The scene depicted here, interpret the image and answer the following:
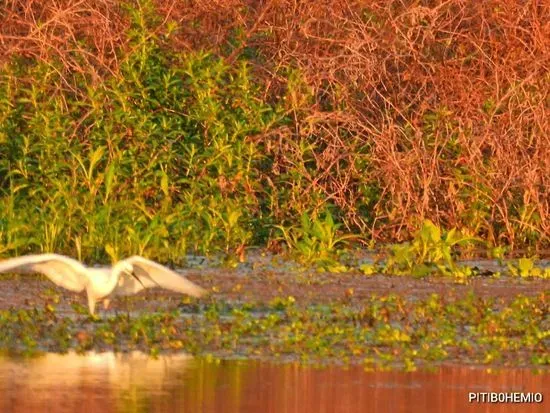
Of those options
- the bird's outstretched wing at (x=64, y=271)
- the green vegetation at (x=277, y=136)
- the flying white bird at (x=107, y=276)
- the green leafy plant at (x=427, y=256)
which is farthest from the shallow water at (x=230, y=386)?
the green vegetation at (x=277, y=136)

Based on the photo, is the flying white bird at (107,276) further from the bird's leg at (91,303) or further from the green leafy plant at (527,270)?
the green leafy plant at (527,270)

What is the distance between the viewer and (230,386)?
7.11m

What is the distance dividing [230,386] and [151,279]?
198cm

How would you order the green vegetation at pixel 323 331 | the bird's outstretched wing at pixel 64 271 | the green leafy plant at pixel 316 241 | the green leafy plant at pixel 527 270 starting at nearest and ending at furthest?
the green vegetation at pixel 323 331 → the bird's outstretched wing at pixel 64 271 → the green leafy plant at pixel 527 270 → the green leafy plant at pixel 316 241

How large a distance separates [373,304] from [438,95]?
3.54 metres

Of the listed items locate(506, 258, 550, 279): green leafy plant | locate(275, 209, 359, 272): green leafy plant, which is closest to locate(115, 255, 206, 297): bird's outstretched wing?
locate(275, 209, 359, 272): green leafy plant

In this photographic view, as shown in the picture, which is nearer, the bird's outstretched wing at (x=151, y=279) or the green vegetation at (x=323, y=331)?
the green vegetation at (x=323, y=331)

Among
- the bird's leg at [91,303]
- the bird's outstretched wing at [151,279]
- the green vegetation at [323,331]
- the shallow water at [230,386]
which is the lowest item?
the shallow water at [230,386]

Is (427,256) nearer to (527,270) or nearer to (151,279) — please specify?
(527,270)

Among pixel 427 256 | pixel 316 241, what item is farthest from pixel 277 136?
pixel 427 256

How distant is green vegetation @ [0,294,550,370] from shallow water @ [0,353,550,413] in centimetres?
23

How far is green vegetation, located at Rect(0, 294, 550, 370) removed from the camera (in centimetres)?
794

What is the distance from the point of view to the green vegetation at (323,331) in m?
7.94

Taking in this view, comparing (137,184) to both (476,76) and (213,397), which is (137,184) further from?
(213,397)
